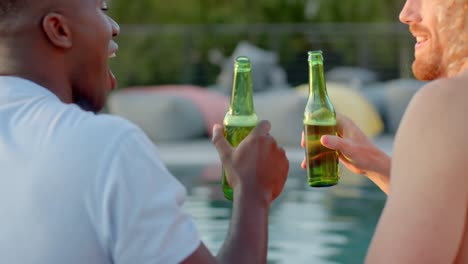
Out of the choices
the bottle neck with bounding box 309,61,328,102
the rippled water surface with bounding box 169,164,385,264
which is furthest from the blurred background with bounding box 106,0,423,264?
the bottle neck with bounding box 309,61,328,102

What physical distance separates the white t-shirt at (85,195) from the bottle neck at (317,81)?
0.99 m

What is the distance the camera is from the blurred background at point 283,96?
812 cm

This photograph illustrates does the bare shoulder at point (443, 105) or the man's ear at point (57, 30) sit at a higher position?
the man's ear at point (57, 30)

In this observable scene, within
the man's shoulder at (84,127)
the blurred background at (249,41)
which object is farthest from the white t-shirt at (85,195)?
the blurred background at (249,41)

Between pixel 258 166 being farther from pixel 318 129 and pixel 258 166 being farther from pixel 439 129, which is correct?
pixel 318 129

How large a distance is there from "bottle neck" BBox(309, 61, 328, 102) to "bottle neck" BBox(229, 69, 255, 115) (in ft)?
0.59

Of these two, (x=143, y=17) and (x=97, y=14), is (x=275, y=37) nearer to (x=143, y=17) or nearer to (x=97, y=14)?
(x=143, y=17)

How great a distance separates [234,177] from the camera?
1.75 metres

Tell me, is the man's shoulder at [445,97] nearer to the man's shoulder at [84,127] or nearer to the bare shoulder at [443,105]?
the bare shoulder at [443,105]

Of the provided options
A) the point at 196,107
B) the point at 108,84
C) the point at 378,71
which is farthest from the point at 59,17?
the point at 378,71

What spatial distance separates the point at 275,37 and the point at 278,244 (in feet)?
36.8

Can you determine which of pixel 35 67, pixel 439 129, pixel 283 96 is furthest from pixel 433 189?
pixel 283 96

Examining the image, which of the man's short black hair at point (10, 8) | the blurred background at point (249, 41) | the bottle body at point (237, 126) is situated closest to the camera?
the man's short black hair at point (10, 8)

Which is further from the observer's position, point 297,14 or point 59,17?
point 297,14
